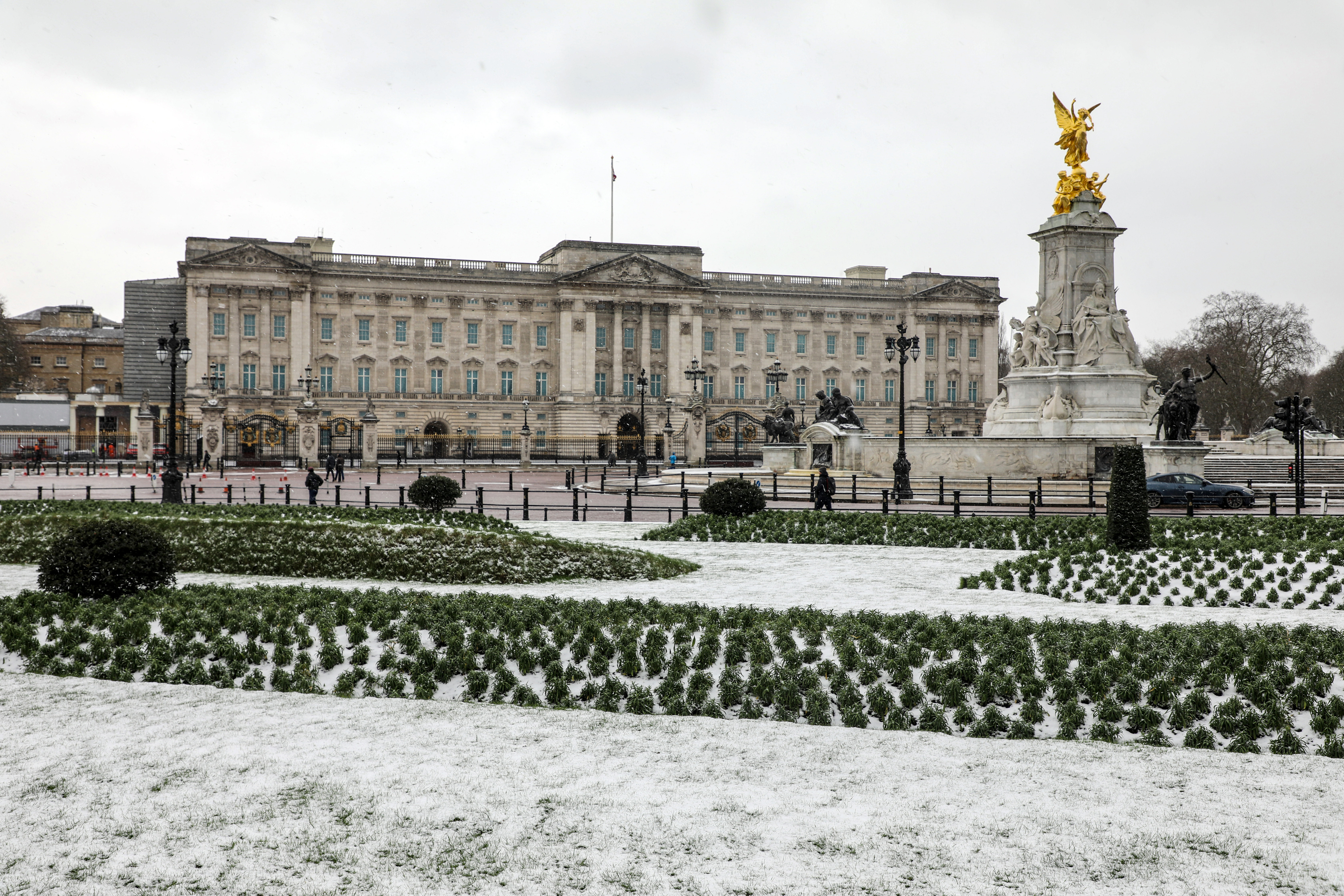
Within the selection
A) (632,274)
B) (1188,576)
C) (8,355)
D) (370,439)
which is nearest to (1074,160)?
(1188,576)

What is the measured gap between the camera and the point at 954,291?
9919 cm

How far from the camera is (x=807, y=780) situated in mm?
6820

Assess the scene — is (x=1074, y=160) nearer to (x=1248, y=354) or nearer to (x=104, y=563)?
(x=104, y=563)

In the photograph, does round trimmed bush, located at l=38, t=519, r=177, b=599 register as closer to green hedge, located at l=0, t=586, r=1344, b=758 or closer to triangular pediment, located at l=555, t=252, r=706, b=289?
green hedge, located at l=0, t=586, r=1344, b=758

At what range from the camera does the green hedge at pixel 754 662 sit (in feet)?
26.7

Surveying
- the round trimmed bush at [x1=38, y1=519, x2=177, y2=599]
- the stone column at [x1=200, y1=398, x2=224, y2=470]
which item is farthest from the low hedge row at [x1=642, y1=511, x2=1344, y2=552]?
the stone column at [x1=200, y1=398, x2=224, y2=470]

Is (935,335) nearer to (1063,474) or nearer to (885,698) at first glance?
(1063,474)

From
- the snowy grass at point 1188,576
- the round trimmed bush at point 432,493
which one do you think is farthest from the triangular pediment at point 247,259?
the snowy grass at point 1188,576

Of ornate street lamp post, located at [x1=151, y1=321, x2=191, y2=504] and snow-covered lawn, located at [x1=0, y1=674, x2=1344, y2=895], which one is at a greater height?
ornate street lamp post, located at [x1=151, y1=321, x2=191, y2=504]

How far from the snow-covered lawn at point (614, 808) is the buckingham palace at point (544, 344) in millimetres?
70330

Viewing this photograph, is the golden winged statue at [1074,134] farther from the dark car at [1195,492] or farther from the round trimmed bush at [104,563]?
the round trimmed bush at [104,563]

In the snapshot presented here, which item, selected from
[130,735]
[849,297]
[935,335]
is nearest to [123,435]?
[849,297]

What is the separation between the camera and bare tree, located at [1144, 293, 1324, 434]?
278 ft

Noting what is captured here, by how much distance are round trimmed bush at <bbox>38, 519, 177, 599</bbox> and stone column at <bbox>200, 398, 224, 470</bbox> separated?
169ft
